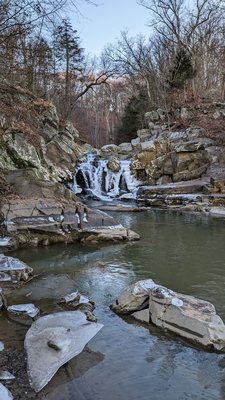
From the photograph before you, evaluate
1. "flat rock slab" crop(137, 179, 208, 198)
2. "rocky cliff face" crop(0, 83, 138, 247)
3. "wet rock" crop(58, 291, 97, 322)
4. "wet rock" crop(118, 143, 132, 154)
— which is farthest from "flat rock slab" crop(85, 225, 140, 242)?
"wet rock" crop(118, 143, 132, 154)

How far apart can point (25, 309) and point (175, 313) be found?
193cm

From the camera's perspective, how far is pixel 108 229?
10023mm

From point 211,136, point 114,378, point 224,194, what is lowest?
point 114,378

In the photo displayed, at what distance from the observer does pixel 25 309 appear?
200 inches

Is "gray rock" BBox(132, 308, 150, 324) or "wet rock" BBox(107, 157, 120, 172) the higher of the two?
"wet rock" BBox(107, 157, 120, 172)

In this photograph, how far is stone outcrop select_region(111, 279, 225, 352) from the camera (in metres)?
4.32

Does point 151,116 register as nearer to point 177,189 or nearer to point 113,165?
point 113,165

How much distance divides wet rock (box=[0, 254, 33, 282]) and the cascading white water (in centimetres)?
1293

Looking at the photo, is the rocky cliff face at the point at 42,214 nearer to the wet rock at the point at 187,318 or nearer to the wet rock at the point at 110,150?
the wet rock at the point at 187,318

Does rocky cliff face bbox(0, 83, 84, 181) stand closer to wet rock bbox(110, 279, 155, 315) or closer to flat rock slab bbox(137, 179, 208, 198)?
flat rock slab bbox(137, 179, 208, 198)

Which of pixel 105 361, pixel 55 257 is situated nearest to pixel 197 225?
pixel 55 257

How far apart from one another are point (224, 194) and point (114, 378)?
526 inches

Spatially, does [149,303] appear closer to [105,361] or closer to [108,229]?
[105,361]

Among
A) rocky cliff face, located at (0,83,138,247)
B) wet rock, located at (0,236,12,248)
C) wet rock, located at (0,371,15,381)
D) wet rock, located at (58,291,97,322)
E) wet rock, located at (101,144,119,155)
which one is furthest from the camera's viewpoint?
wet rock, located at (101,144,119,155)
